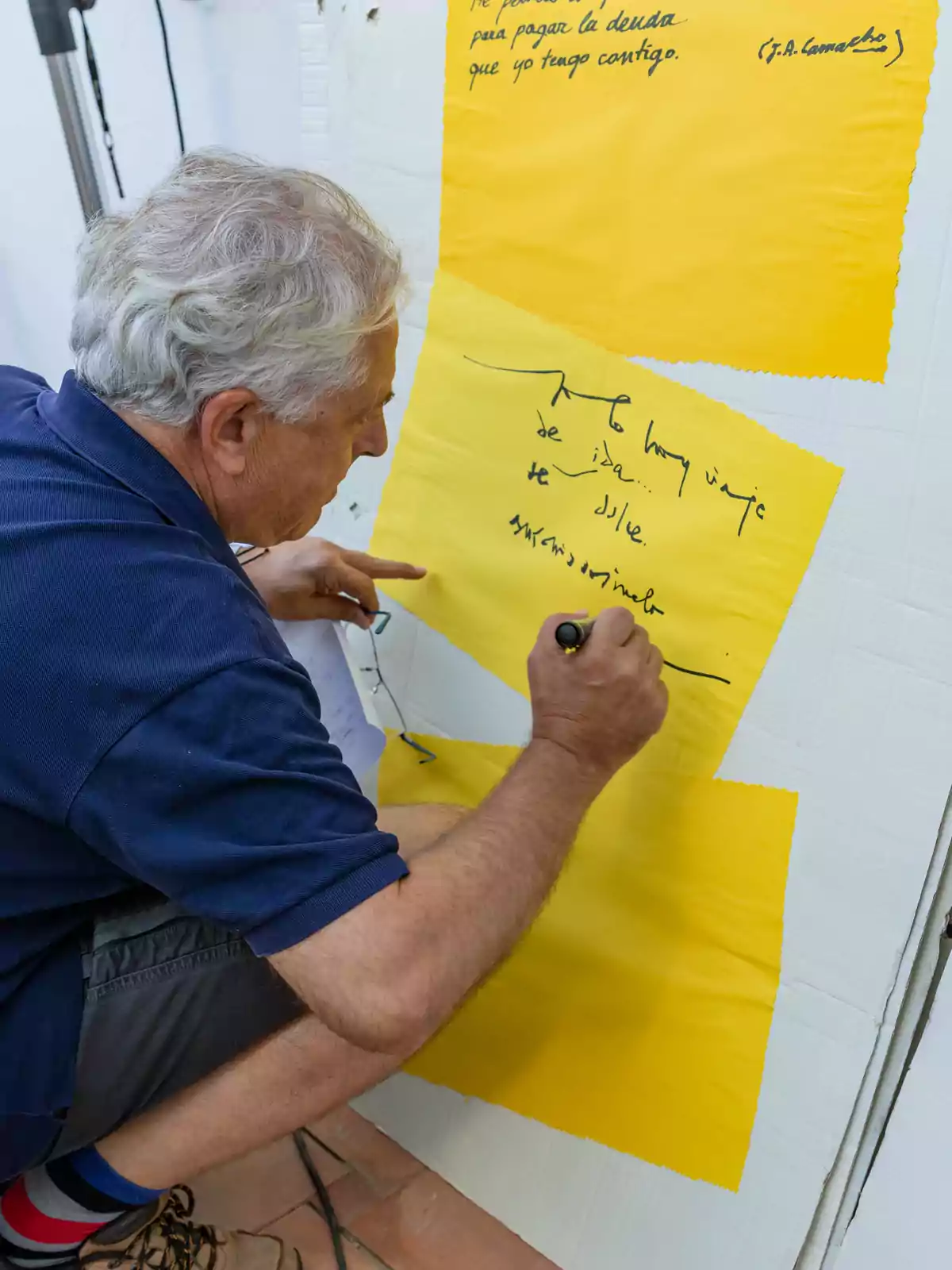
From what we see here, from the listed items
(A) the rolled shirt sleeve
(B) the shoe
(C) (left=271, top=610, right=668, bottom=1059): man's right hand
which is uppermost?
(A) the rolled shirt sleeve

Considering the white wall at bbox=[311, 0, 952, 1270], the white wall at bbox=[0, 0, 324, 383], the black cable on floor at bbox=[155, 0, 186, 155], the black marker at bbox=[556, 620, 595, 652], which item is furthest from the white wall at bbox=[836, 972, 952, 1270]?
the black cable on floor at bbox=[155, 0, 186, 155]

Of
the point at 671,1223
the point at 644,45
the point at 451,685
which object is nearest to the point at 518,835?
the point at 451,685

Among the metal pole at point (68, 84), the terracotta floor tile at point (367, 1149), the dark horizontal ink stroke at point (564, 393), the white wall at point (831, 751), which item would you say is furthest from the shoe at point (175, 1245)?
the metal pole at point (68, 84)

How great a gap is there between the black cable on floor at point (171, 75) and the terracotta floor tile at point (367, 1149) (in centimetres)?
117

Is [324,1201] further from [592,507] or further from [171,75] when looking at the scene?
[171,75]

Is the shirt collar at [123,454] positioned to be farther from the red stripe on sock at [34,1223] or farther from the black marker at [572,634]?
the red stripe on sock at [34,1223]

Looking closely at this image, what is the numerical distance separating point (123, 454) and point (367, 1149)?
79cm

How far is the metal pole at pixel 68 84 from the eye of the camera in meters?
1.08

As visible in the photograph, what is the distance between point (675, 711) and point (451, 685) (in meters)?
0.26

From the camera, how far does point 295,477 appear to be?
74 cm

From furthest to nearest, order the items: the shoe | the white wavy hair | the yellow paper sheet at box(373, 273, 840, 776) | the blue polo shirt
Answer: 1. the shoe
2. the yellow paper sheet at box(373, 273, 840, 776)
3. the white wavy hair
4. the blue polo shirt

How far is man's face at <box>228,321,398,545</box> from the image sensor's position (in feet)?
2.34

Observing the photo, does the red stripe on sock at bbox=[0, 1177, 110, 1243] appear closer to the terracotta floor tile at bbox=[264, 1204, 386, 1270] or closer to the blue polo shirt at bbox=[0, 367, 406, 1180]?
the terracotta floor tile at bbox=[264, 1204, 386, 1270]

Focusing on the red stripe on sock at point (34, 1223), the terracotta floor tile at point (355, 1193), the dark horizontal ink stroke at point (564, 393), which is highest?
the dark horizontal ink stroke at point (564, 393)
